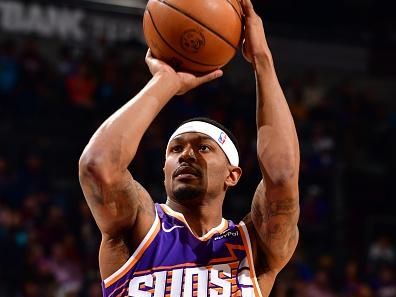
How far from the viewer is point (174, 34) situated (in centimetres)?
350

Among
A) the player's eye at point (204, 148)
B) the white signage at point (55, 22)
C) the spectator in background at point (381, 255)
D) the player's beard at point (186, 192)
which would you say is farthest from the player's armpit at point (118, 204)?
the white signage at point (55, 22)

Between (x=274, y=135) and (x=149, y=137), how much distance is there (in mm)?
7384

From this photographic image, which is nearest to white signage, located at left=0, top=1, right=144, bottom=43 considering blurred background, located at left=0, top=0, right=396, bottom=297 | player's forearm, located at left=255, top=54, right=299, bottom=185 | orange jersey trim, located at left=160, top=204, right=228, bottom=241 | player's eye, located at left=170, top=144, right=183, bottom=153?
blurred background, located at left=0, top=0, right=396, bottom=297

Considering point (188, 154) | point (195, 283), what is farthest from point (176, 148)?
point (195, 283)

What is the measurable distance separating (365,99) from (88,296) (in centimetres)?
738

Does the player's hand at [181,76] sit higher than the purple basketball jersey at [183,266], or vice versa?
the player's hand at [181,76]

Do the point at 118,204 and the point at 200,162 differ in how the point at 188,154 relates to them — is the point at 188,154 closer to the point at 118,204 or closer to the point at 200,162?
the point at 200,162

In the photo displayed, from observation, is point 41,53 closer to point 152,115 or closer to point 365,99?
point 365,99

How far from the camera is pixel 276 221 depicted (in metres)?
3.59

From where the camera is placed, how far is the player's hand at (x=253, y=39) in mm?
3623

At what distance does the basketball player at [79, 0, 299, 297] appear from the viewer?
3.29 meters

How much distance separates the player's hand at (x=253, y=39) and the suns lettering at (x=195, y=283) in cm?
100

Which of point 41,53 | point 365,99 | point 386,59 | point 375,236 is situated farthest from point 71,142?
point 386,59

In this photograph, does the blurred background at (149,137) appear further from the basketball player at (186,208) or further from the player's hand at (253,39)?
the player's hand at (253,39)
